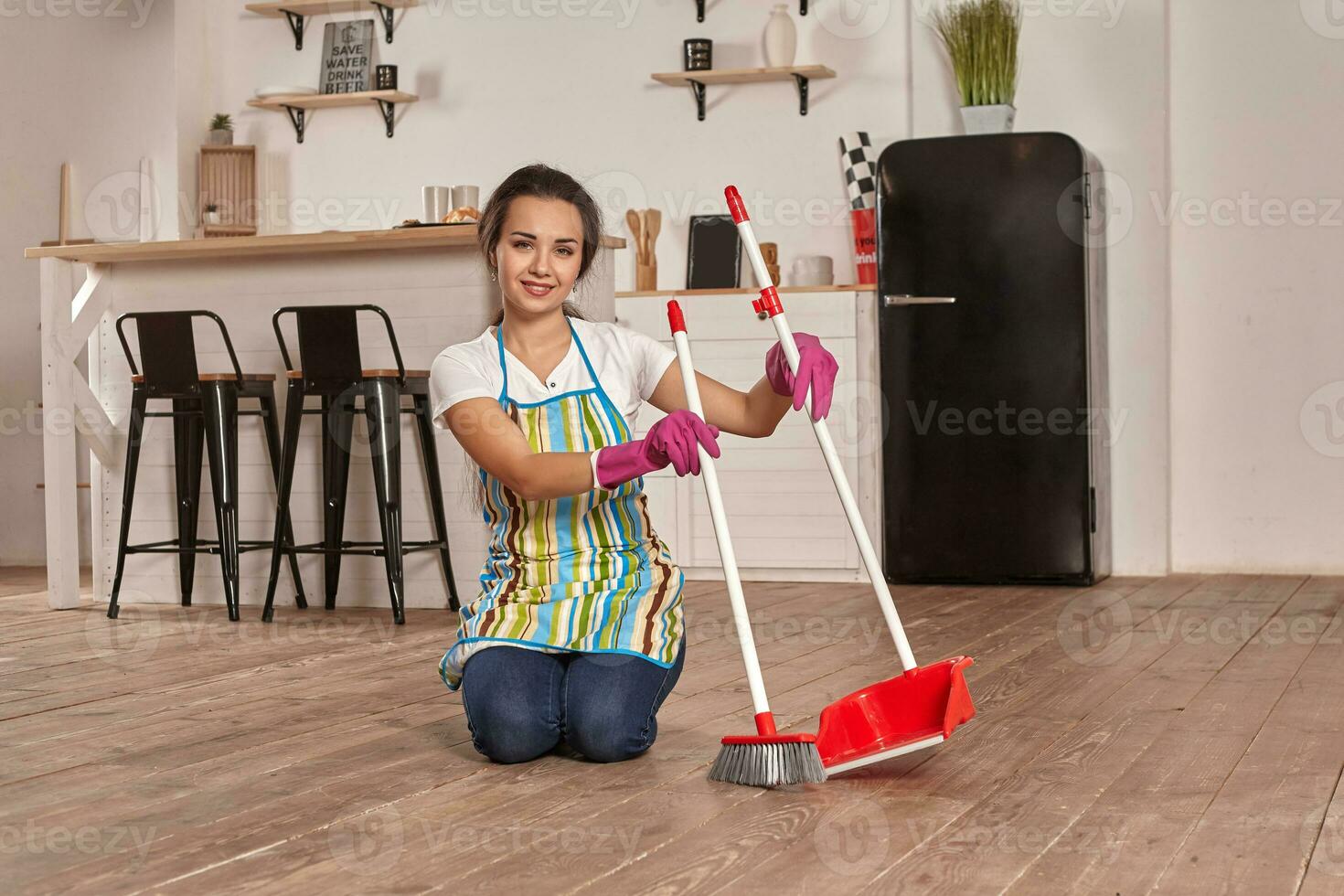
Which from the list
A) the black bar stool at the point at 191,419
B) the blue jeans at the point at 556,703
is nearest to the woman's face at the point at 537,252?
the blue jeans at the point at 556,703

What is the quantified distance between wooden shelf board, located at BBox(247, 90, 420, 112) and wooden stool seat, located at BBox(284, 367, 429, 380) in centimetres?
204

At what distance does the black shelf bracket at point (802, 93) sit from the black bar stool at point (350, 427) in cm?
201

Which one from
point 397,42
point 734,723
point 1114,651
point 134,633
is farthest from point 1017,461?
point 397,42

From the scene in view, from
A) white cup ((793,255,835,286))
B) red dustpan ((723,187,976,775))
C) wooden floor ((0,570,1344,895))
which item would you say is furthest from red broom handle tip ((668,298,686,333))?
white cup ((793,255,835,286))

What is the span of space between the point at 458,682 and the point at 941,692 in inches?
31.3

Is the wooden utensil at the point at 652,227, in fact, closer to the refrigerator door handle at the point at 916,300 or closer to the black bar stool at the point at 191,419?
the refrigerator door handle at the point at 916,300

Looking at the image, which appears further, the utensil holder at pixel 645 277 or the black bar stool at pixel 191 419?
the utensil holder at pixel 645 277

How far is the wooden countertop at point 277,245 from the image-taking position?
3936 mm

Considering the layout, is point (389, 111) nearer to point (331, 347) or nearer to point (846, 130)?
point (846, 130)

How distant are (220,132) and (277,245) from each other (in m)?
2.20

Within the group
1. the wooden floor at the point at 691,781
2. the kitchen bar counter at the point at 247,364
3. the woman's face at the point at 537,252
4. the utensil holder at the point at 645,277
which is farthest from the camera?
the utensil holder at the point at 645,277

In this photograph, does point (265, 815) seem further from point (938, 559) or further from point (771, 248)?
point (771, 248)

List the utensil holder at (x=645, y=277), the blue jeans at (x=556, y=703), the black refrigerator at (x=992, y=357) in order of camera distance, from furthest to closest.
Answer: the utensil holder at (x=645, y=277) < the black refrigerator at (x=992, y=357) < the blue jeans at (x=556, y=703)

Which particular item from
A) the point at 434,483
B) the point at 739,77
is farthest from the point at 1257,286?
the point at 434,483
